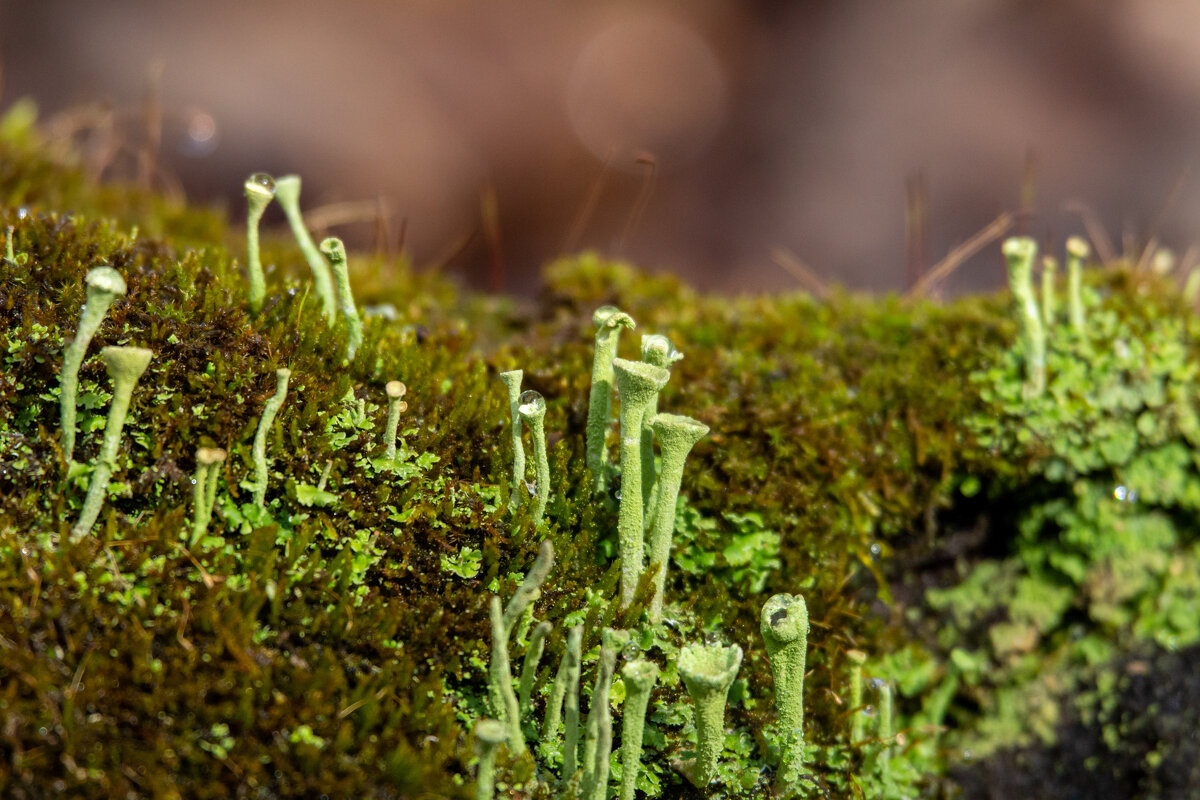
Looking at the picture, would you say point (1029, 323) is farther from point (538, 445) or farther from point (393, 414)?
point (393, 414)

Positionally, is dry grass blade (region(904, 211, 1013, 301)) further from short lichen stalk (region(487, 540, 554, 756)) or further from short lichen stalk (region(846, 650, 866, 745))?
short lichen stalk (region(487, 540, 554, 756))

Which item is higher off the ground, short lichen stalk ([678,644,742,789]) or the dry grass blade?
the dry grass blade

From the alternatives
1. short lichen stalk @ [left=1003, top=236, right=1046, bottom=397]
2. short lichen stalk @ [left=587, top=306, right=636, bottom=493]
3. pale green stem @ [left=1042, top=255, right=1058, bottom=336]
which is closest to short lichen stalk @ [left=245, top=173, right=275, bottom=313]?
short lichen stalk @ [left=587, top=306, right=636, bottom=493]

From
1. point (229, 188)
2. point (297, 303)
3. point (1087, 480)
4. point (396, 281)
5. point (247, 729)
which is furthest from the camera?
point (229, 188)

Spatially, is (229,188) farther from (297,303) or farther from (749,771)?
(749,771)

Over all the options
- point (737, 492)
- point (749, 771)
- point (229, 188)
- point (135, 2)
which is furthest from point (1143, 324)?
point (135, 2)

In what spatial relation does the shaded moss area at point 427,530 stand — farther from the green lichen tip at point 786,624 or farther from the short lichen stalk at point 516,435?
the green lichen tip at point 786,624

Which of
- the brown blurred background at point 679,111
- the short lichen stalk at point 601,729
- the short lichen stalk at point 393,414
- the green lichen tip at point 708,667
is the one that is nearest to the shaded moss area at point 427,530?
the short lichen stalk at point 393,414
